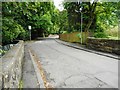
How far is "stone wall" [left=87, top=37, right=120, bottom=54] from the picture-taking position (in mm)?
12131

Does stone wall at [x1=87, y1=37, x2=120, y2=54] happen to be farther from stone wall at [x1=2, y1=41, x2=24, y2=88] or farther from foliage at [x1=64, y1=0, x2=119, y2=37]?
foliage at [x1=64, y1=0, x2=119, y2=37]

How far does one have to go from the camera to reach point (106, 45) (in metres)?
13.6

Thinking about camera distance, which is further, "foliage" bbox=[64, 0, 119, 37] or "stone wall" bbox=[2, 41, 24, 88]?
"foliage" bbox=[64, 0, 119, 37]

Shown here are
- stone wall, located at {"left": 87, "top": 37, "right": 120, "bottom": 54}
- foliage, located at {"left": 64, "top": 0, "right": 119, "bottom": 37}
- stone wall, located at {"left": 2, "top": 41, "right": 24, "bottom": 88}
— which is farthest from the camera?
foliage, located at {"left": 64, "top": 0, "right": 119, "bottom": 37}

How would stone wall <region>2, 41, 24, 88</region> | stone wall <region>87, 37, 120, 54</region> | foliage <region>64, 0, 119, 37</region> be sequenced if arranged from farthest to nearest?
foliage <region>64, 0, 119, 37</region> < stone wall <region>87, 37, 120, 54</region> < stone wall <region>2, 41, 24, 88</region>

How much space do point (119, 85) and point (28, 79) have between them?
3.19m

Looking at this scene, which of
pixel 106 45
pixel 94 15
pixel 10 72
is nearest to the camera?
pixel 10 72

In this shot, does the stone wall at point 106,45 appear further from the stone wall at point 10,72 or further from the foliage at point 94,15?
the foliage at point 94,15

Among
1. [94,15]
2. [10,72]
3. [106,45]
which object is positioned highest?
[94,15]

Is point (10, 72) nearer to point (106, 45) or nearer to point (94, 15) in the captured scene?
point (106, 45)

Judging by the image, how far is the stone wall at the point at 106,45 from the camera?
12.1 meters

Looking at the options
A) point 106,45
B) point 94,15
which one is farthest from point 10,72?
point 94,15

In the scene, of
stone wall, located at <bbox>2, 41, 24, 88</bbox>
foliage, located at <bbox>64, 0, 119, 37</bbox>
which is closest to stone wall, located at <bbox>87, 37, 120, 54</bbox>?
stone wall, located at <bbox>2, 41, 24, 88</bbox>

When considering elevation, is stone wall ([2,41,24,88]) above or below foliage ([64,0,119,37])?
below
